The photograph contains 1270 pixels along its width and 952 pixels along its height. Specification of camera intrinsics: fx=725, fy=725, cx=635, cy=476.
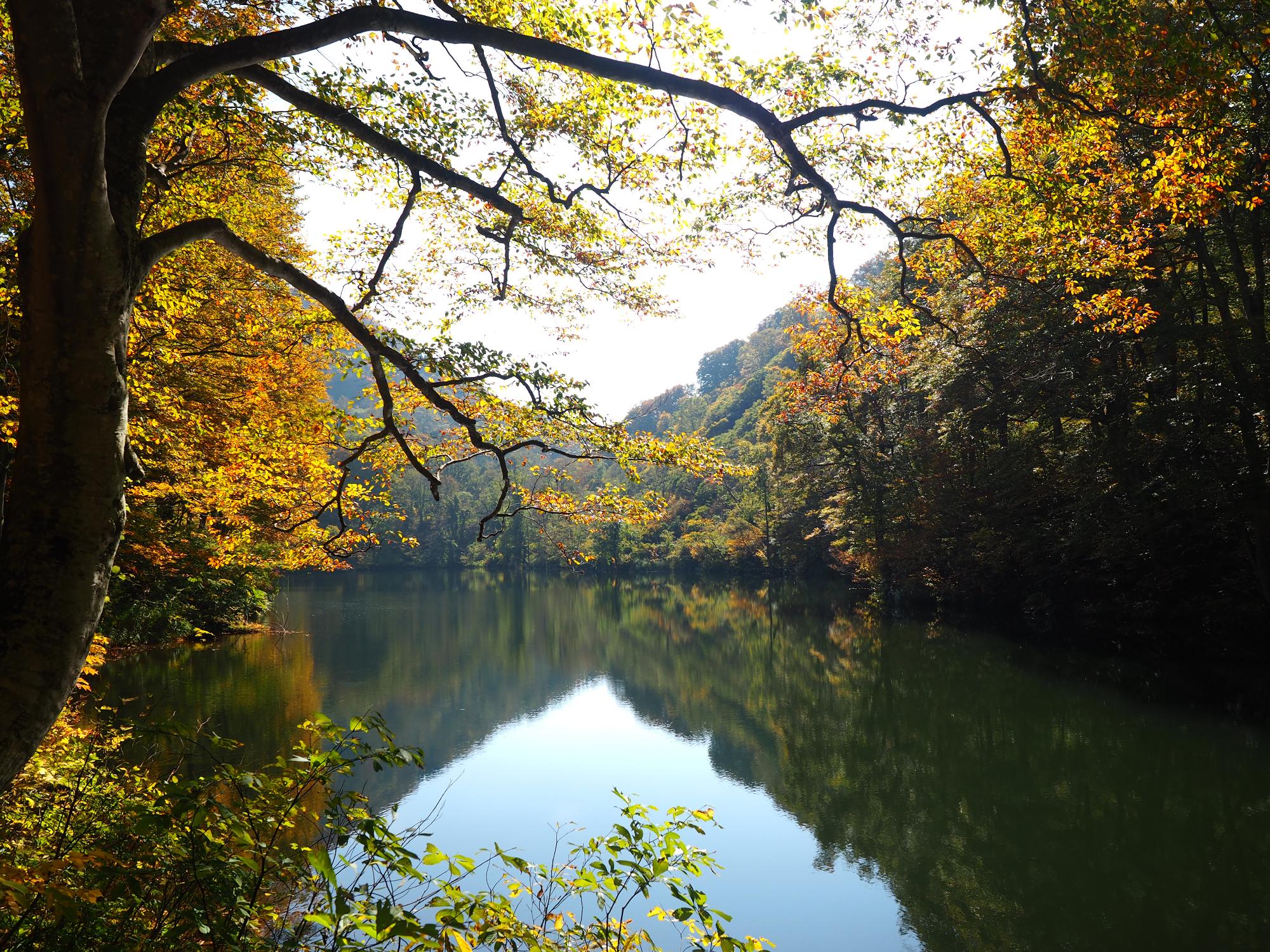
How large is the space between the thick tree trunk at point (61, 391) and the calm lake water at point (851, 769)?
3.57 m

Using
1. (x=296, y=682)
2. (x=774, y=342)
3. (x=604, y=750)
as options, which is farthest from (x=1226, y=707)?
(x=774, y=342)

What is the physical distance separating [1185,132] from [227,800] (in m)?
8.65

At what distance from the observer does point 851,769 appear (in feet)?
29.2

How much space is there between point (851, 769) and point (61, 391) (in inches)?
355

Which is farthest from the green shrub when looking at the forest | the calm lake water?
the calm lake water

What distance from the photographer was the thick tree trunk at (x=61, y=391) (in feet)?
5.61

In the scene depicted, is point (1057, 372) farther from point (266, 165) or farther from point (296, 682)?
point (296, 682)

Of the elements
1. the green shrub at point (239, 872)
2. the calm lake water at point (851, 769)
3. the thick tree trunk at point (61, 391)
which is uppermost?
the thick tree trunk at point (61, 391)

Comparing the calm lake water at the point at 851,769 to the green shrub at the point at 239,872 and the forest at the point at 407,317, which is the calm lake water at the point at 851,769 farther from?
the green shrub at the point at 239,872

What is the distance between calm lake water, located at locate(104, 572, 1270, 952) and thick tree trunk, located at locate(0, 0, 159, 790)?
357 cm

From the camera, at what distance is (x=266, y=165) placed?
608 centimetres

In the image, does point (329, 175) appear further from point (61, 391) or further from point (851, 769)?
point (851, 769)

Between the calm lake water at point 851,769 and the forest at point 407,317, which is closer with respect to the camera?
the forest at point 407,317

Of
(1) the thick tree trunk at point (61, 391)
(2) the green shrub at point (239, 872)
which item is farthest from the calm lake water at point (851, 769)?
(1) the thick tree trunk at point (61, 391)
